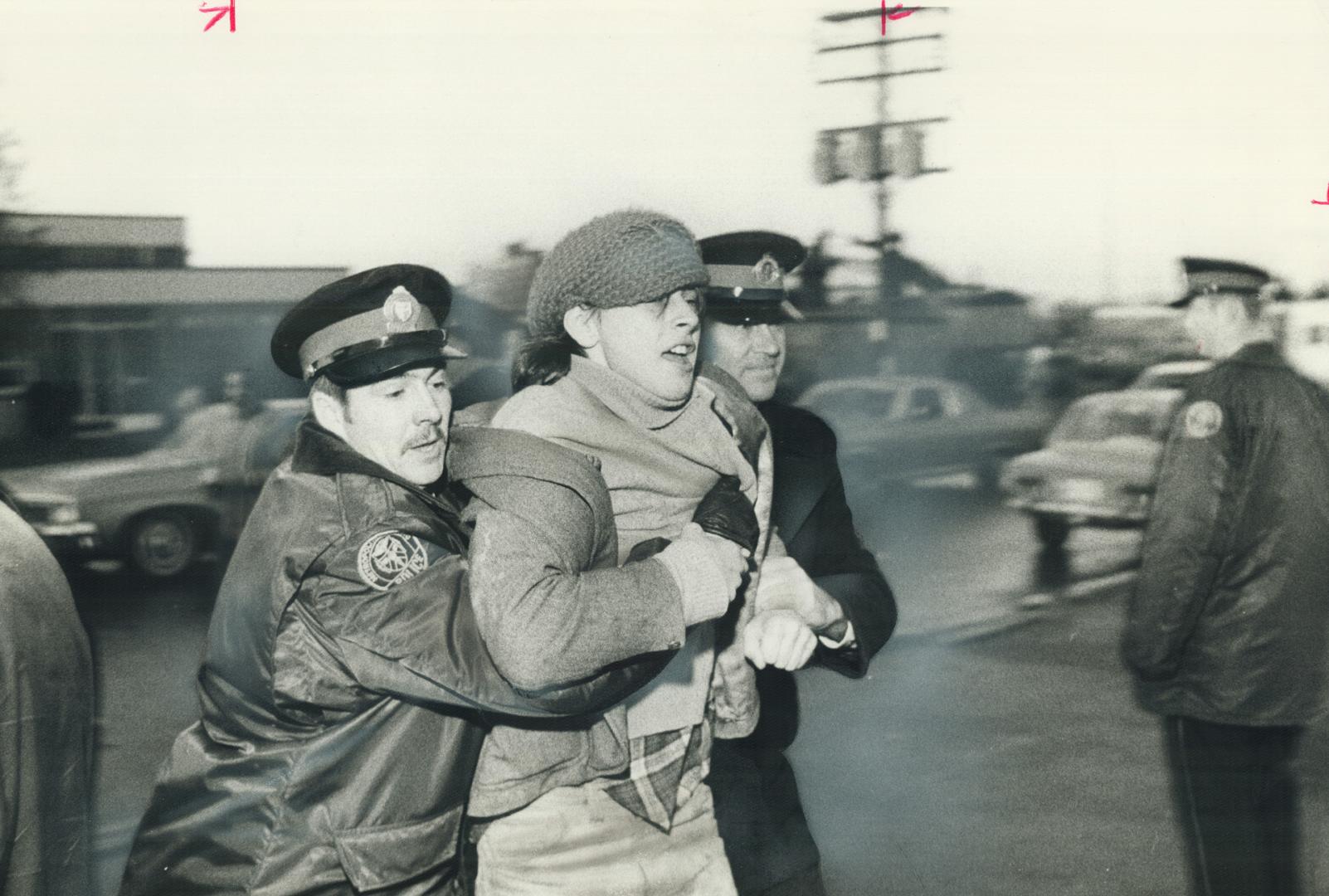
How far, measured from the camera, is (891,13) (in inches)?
99.9

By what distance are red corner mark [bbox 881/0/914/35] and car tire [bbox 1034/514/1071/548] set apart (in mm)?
986

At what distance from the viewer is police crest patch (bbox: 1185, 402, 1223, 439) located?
2732mm

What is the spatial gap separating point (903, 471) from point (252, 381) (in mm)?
1224

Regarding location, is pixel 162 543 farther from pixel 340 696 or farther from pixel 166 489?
pixel 340 696

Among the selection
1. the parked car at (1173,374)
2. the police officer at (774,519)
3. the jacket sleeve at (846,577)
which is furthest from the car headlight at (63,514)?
the parked car at (1173,374)

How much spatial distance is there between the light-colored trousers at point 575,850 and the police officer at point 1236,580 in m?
1.21

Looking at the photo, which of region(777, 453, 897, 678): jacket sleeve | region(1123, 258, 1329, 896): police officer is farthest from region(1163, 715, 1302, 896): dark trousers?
region(777, 453, 897, 678): jacket sleeve

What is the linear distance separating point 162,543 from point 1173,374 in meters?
1.90

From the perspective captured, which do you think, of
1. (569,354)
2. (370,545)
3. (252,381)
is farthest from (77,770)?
(569,354)

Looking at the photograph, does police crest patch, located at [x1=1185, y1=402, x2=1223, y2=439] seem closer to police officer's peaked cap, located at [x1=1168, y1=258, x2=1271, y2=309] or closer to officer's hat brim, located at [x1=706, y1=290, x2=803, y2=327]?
police officer's peaked cap, located at [x1=1168, y1=258, x2=1271, y2=309]

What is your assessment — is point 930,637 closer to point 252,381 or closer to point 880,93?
point 880,93

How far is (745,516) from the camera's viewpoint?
78.0 inches

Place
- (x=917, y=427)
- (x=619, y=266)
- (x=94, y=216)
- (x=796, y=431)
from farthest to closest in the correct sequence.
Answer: (x=917, y=427) < (x=796, y=431) < (x=94, y=216) < (x=619, y=266)

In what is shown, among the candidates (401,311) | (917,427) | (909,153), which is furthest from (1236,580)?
(401,311)
